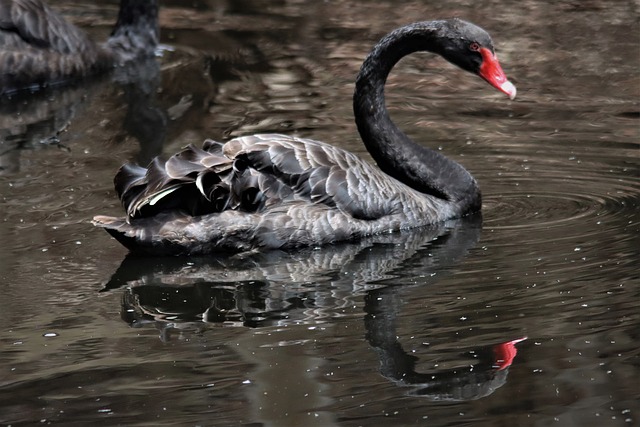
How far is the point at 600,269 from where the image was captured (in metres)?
6.55

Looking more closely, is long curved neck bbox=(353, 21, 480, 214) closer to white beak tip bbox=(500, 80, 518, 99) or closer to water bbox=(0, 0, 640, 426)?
water bbox=(0, 0, 640, 426)

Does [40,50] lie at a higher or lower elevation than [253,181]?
lower

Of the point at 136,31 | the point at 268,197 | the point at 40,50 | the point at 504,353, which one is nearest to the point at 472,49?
the point at 268,197

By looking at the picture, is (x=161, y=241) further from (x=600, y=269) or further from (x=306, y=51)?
(x=306, y=51)

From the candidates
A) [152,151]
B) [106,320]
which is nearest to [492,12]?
[152,151]

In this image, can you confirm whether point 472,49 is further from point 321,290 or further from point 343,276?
point 321,290

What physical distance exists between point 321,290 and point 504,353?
4.23ft

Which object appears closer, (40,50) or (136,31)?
(40,50)

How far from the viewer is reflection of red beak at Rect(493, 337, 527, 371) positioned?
17.7 ft

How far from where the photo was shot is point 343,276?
682cm

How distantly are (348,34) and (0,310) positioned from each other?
6942mm

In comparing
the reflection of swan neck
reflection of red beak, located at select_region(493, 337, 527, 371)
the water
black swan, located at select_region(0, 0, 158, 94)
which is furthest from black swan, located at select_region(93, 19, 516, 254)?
the reflection of swan neck

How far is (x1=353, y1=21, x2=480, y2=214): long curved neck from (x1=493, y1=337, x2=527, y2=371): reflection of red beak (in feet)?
7.65

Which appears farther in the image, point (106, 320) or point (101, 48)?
point (101, 48)
